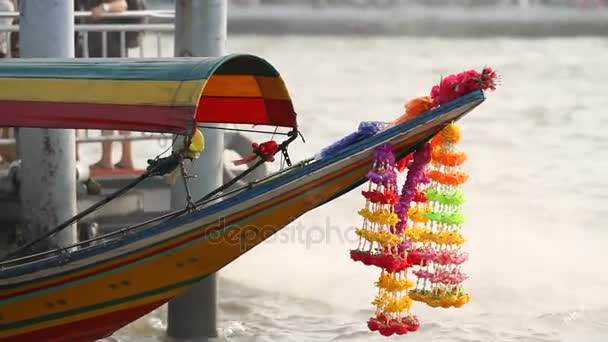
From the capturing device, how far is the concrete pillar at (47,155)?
5328 millimetres

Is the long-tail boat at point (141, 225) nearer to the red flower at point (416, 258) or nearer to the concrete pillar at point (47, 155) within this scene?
the red flower at point (416, 258)

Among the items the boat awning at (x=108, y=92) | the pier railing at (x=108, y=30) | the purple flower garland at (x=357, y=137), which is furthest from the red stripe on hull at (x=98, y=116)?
the pier railing at (x=108, y=30)

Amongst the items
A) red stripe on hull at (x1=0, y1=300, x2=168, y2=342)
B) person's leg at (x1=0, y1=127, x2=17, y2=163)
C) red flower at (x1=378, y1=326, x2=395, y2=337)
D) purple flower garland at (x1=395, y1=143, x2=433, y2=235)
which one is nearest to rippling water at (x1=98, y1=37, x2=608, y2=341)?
person's leg at (x1=0, y1=127, x2=17, y2=163)

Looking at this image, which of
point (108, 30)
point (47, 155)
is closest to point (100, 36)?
point (108, 30)

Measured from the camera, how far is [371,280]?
742 centimetres

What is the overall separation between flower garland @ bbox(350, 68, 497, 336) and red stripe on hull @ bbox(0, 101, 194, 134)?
70 centimetres

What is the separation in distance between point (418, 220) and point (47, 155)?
162cm

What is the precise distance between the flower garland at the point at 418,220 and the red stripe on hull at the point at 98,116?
2.31 ft

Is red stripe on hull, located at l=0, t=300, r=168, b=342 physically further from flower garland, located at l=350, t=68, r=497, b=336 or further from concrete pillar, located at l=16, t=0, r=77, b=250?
flower garland, located at l=350, t=68, r=497, b=336

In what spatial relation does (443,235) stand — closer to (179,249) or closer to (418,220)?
(418,220)

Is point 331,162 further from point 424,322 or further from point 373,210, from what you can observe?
point 424,322

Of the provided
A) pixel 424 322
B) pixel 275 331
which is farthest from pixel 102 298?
pixel 424 322

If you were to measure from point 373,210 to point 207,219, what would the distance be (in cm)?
59

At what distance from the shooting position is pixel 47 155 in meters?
5.41
